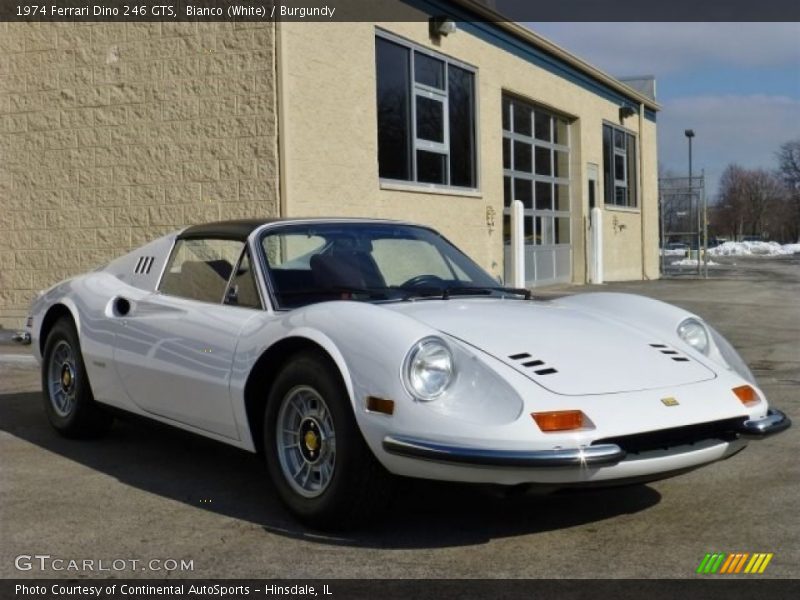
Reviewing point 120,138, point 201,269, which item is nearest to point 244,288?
point 201,269

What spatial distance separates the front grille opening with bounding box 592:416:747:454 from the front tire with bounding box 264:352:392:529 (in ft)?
2.99

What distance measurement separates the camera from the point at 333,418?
374 cm

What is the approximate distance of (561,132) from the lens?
2194 cm

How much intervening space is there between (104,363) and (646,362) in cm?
295

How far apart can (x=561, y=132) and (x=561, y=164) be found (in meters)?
0.77

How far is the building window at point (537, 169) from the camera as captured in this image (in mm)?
18562

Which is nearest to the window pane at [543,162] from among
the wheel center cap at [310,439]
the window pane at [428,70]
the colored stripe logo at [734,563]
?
the window pane at [428,70]

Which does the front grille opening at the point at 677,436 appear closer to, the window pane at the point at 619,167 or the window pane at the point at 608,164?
the window pane at the point at 608,164

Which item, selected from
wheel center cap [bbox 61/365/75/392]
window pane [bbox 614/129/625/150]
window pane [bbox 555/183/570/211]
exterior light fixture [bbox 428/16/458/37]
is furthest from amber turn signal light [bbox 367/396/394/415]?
window pane [bbox 614/129/625/150]

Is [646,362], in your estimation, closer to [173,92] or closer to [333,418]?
[333,418]

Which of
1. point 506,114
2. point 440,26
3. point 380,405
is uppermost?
point 440,26
